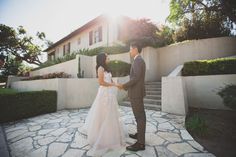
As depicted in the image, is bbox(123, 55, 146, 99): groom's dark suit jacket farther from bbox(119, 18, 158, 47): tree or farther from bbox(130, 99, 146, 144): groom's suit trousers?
bbox(119, 18, 158, 47): tree

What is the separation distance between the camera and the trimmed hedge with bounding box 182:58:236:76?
20.1ft

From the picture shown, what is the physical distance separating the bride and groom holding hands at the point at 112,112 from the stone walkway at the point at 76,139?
0.68 feet

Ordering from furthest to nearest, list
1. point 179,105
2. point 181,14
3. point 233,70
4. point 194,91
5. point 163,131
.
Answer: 1. point 181,14
2. point 194,91
3. point 233,70
4. point 179,105
5. point 163,131

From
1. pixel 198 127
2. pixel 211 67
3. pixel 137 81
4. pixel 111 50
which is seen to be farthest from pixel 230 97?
pixel 111 50

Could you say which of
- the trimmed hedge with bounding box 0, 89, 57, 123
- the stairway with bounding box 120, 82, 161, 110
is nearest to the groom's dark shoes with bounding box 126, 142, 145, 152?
the stairway with bounding box 120, 82, 161, 110

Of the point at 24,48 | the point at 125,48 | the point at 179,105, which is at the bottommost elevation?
the point at 179,105

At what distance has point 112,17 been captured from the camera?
46.1 ft

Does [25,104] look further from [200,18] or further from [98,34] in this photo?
[200,18]

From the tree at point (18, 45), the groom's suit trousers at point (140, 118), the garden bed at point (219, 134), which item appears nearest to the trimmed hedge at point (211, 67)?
the garden bed at point (219, 134)

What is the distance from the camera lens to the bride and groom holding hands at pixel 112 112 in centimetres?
307

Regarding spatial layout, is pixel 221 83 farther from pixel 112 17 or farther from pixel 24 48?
pixel 24 48

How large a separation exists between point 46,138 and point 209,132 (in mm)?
4494

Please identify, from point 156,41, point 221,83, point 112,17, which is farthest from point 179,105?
point 112,17

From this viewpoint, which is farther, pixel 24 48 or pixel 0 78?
pixel 24 48
